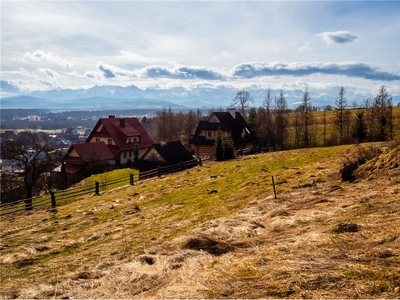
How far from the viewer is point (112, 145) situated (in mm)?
59406

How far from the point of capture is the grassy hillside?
660 centimetres

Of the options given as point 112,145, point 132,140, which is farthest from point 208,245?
point 132,140

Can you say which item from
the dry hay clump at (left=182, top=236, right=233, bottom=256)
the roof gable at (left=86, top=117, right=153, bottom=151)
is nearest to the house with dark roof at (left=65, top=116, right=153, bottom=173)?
the roof gable at (left=86, top=117, right=153, bottom=151)

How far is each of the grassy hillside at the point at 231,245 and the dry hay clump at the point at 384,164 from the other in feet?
0.17

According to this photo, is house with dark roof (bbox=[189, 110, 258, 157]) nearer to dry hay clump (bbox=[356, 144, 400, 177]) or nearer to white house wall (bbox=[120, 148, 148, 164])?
white house wall (bbox=[120, 148, 148, 164])

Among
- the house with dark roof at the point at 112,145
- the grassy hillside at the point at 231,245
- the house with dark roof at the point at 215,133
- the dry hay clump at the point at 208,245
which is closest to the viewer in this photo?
the grassy hillside at the point at 231,245

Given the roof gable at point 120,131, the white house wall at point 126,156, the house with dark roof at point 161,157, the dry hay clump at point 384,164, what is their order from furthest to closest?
1. the roof gable at point 120,131
2. the white house wall at point 126,156
3. the house with dark roof at point 161,157
4. the dry hay clump at point 384,164

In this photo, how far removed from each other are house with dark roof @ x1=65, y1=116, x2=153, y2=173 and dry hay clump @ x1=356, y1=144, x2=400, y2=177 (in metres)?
40.7

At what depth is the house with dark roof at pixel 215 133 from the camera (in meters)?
54.5

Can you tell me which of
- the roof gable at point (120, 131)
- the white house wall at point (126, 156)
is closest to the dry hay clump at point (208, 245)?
the roof gable at point (120, 131)

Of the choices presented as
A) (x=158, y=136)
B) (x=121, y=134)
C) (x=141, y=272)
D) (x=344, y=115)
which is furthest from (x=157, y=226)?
(x=158, y=136)

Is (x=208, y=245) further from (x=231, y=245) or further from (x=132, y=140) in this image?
(x=132, y=140)

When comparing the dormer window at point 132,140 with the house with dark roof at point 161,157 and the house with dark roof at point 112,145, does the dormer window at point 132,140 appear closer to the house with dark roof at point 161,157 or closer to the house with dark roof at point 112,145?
the house with dark roof at point 112,145

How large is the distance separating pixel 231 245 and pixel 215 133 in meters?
45.2
